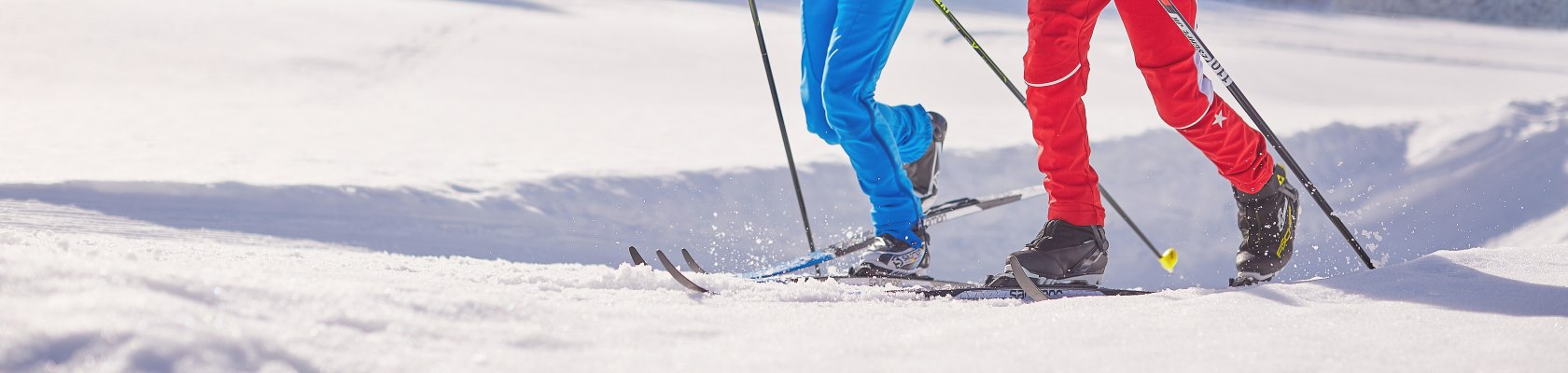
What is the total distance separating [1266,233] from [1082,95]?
59cm

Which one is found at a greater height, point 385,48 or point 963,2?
point 963,2

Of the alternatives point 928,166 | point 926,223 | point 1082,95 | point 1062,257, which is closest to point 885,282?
point 926,223

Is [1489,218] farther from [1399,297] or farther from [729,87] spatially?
[729,87]

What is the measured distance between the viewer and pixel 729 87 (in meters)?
8.78

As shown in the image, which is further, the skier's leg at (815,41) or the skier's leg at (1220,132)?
the skier's leg at (815,41)

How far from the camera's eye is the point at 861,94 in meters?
3.25

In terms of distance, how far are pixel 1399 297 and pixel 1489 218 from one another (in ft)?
13.9

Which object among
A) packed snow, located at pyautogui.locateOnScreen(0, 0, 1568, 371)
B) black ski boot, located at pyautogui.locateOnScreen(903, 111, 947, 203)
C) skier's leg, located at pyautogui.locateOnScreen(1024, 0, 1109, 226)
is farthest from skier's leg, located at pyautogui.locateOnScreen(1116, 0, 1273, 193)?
black ski boot, located at pyautogui.locateOnScreen(903, 111, 947, 203)

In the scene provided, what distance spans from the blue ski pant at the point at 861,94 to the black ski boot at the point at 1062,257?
59 centimetres

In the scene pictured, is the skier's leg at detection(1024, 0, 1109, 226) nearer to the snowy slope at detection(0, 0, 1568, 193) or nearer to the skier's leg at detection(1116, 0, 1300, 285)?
the skier's leg at detection(1116, 0, 1300, 285)

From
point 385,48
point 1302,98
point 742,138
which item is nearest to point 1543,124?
point 1302,98

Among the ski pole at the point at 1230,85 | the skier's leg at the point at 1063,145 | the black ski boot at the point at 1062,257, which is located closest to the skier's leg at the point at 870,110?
the skier's leg at the point at 1063,145

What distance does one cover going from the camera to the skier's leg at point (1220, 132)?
274cm

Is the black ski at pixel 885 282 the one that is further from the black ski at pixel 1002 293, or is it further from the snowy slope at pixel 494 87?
the snowy slope at pixel 494 87
